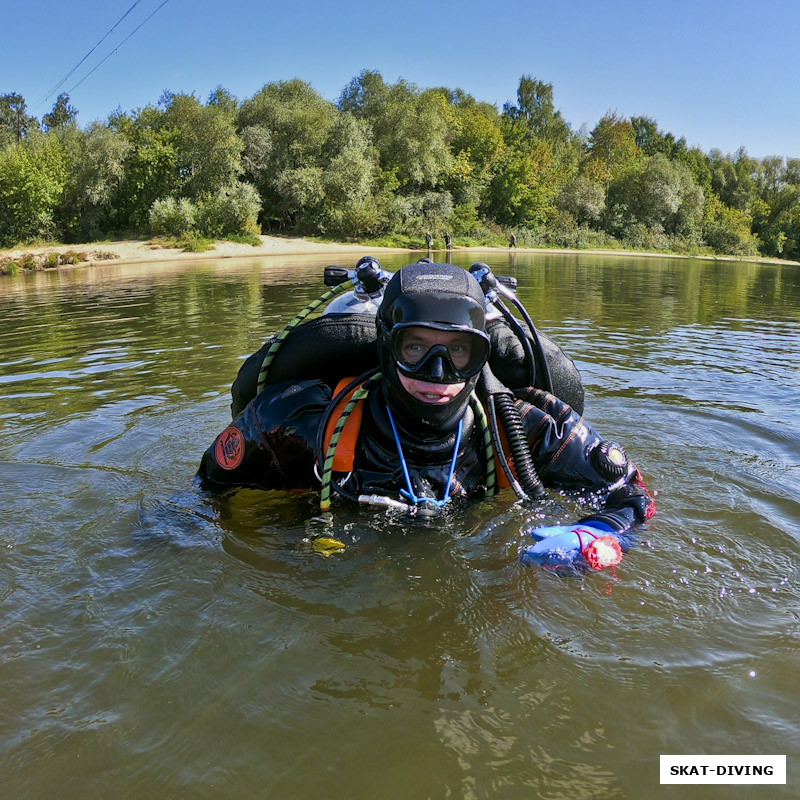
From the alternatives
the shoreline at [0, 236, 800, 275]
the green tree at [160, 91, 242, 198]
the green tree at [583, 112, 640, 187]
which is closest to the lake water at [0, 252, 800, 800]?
the shoreline at [0, 236, 800, 275]

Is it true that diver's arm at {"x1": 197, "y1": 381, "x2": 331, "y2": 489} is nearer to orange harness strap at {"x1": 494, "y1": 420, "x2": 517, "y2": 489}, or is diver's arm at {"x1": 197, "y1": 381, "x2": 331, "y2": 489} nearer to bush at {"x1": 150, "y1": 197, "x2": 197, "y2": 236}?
orange harness strap at {"x1": 494, "y1": 420, "x2": 517, "y2": 489}

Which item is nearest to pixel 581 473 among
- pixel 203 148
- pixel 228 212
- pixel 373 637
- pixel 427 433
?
pixel 427 433

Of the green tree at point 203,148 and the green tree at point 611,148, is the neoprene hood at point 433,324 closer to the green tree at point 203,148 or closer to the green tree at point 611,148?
the green tree at point 203,148

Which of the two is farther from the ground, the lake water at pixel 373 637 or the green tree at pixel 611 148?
the green tree at pixel 611 148

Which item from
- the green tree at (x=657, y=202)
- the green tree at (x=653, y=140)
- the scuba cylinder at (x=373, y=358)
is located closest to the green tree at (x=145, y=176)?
the green tree at (x=657, y=202)

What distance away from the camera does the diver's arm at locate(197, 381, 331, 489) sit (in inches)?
121

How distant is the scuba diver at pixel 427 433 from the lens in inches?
107

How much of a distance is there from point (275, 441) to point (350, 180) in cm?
3707

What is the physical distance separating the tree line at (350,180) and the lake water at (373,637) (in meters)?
32.2

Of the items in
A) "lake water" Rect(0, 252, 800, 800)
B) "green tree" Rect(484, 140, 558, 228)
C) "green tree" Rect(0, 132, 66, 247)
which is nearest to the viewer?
"lake water" Rect(0, 252, 800, 800)

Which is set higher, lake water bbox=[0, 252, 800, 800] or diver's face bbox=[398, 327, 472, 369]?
diver's face bbox=[398, 327, 472, 369]

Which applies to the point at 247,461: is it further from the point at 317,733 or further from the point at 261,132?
the point at 261,132

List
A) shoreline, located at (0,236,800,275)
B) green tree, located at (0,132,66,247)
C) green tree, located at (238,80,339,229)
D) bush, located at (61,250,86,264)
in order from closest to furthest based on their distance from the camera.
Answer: bush, located at (61,250,86,264) → shoreline, located at (0,236,800,275) → green tree, located at (0,132,66,247) → green tree, located at (238,80,339,229)

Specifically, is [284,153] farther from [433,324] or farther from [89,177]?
[433,324]
